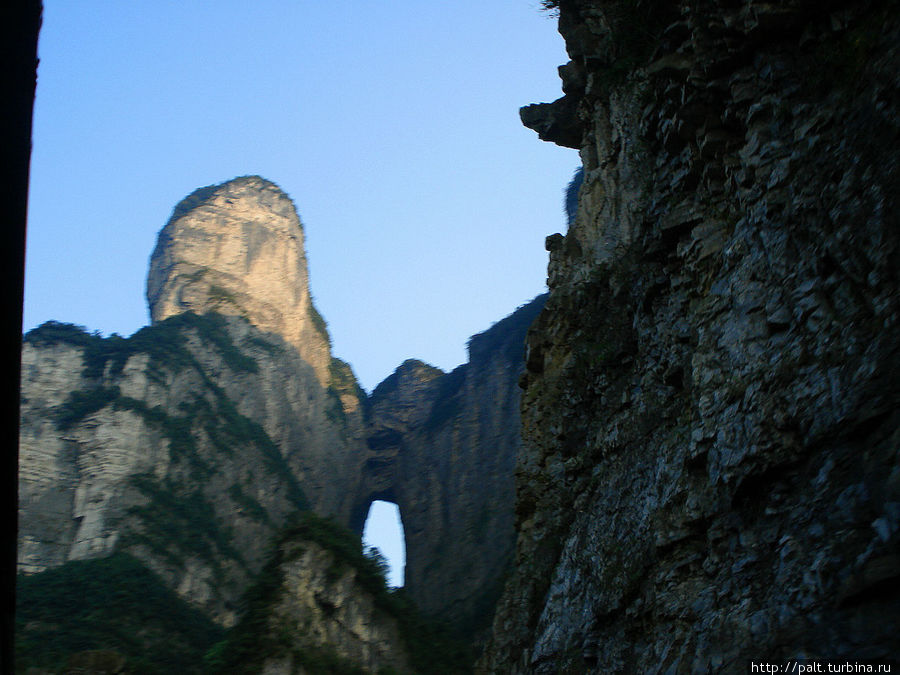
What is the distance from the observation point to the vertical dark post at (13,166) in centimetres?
228

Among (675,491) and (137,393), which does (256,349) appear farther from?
(675,491)

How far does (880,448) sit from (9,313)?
6.23m

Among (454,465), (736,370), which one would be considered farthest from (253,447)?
(736,370)

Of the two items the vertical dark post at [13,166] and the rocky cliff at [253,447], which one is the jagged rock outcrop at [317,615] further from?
the vertical dark post at [13,166]

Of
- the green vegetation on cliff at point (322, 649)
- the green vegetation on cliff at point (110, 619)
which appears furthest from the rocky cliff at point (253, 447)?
the green vegetation on cliff at point (110, 619)

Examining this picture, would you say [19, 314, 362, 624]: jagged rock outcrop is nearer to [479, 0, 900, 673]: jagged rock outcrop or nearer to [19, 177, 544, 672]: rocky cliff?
[19, 177, 544, 672]: rocky cliff

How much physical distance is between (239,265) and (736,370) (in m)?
68.8

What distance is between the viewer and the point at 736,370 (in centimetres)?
898

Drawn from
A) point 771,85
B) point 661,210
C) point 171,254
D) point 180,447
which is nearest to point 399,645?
point 180,447

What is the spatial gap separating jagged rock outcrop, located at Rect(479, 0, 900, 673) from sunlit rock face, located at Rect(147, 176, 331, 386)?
60.7 meters

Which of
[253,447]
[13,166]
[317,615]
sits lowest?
[13,166]

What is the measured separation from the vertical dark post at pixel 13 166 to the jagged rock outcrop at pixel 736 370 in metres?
5.74

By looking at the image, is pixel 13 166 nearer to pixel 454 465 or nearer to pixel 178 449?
pixel 178 449

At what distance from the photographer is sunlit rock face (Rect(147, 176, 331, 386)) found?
7225cm
